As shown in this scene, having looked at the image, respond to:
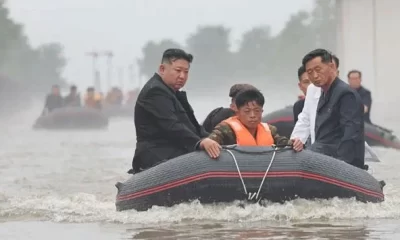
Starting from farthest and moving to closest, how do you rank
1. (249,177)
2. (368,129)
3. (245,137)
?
(368,129) → (245,137) → (249,177)

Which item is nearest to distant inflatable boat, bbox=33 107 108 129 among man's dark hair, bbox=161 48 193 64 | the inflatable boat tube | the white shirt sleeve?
the white shirt sleeve

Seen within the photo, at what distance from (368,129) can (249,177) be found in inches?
410

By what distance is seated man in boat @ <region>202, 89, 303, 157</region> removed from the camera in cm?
880

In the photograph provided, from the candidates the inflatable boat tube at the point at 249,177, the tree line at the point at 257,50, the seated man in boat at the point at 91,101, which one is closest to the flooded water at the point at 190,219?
the inflatable boat tube at the point at 249,177

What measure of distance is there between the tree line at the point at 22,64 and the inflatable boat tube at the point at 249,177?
55.1 metres

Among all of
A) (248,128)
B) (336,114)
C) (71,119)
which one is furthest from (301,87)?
(71,119)

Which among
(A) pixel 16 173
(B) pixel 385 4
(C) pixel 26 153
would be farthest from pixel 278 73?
(A) pixel 16 173

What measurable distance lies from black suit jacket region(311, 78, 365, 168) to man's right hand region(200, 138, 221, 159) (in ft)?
3.83

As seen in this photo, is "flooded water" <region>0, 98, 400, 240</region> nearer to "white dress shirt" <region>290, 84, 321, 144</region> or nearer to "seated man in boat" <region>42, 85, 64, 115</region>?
"white dress shirt" <region>290, 84, 321, 144</region>

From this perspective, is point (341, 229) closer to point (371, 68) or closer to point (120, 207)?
point (120, 207)

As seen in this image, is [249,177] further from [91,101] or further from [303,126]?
[91,101]

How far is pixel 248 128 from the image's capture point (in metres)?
8.97

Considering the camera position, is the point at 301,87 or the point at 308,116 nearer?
the point at 308,116

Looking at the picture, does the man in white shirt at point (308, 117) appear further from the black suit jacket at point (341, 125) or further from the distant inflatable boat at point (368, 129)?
the distant inflatable boat at point (368, 129)
